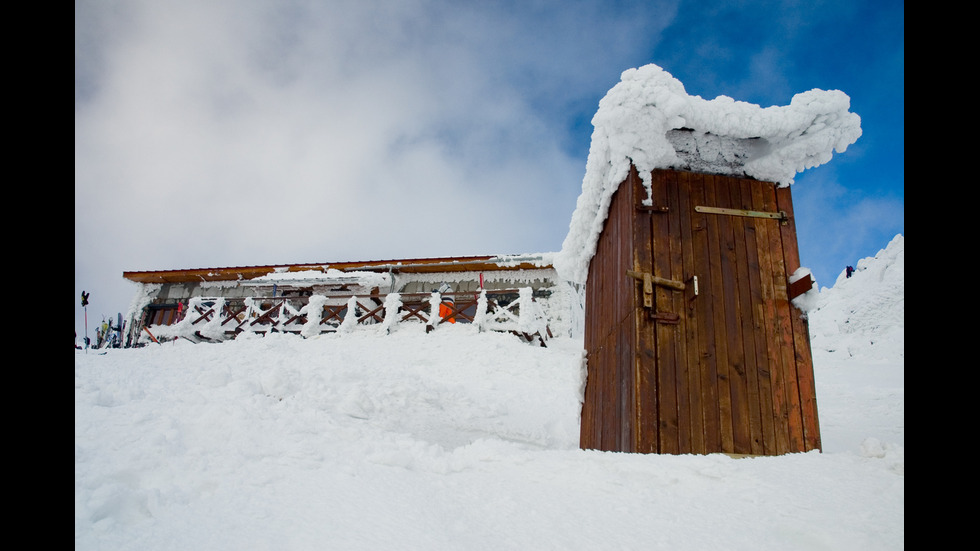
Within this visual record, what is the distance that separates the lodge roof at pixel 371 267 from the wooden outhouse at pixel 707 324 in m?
13.8

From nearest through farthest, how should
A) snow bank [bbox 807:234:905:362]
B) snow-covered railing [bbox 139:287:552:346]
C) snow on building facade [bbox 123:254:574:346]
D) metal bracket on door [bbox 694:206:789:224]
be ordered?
1. metal bracket on door [bbox 694:206:789:224]
2. snow bank [bbox 807:234:905:362]
3. snow-covered railing [bbox 139:287:552:346]
4. snow on building facade [bbox 123:254:574:346]

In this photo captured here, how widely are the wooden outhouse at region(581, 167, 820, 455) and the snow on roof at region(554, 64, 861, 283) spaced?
6.9 inches

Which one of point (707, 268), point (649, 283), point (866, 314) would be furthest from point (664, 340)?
point (866, 314)

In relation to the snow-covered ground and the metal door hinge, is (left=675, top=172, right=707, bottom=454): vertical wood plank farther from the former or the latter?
the snow-covered ground

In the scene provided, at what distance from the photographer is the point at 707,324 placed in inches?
174

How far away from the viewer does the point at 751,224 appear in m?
4.84

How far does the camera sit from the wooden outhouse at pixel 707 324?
4.15m

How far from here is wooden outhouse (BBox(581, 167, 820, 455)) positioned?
4.15m

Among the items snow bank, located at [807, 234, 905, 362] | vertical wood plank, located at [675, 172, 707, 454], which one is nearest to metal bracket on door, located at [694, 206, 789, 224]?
vertical wood plank, located at [675, 172, 707, 454]

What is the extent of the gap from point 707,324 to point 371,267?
17.2 metres

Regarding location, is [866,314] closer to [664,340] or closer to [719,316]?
[719,316]

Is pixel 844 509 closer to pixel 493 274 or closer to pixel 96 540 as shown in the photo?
pixel 96 540
